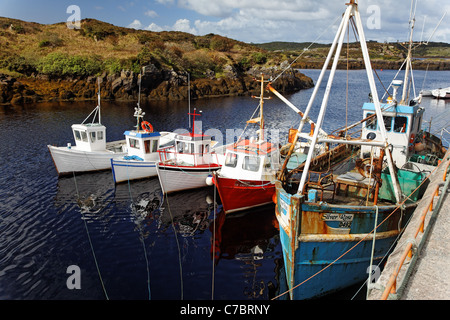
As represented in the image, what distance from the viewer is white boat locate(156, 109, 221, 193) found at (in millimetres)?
21344

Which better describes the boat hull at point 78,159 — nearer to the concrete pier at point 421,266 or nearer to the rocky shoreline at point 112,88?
the concrete pier at point 421,266

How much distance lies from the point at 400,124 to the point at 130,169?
1686cm

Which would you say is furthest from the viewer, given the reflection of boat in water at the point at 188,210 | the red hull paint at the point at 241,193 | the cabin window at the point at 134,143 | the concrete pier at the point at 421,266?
the cabin window at the point at 134,143

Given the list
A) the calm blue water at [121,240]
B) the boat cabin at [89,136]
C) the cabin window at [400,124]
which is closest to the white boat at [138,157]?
the calm blue water at [121,240]

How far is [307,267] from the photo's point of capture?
11.4m

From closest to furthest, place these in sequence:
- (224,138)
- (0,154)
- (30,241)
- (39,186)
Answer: (30,241)
(39,186)
(0,154)
(224,138)

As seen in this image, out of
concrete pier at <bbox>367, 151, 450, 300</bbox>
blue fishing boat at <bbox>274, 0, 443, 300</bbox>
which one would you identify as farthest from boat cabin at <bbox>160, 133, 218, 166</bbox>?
concrete pier at <bbox>367, 151, 450, 300</bbox>

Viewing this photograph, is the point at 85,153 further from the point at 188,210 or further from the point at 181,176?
the point at 188,210

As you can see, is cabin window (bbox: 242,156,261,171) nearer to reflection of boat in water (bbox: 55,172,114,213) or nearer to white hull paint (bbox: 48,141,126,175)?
reflection of boat in water (bbox: 55,172,114,213)

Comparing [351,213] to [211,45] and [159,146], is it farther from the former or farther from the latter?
[211,45]

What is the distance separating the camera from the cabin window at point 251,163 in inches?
752

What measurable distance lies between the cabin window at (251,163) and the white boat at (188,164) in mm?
3290
